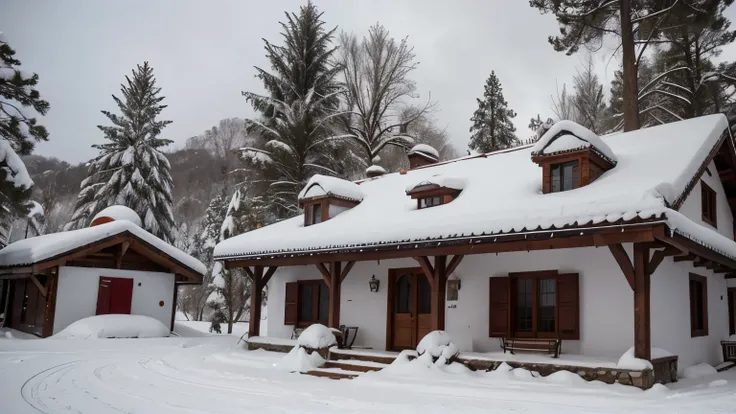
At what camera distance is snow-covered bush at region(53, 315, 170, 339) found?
1797 cm

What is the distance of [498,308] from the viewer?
40.9 ft

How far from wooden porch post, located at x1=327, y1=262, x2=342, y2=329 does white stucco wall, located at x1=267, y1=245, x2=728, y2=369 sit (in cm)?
111

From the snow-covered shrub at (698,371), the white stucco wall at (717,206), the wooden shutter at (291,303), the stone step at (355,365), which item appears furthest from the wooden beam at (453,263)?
the wooden shutter at (291,303)

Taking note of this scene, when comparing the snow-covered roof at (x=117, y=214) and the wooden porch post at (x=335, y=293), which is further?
the snow-covered roof at (x=117, y=214)

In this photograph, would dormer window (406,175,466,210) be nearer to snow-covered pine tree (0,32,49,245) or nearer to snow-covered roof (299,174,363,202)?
snow-covered roof (299,174,363,202)

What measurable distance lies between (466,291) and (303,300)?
18.0ft

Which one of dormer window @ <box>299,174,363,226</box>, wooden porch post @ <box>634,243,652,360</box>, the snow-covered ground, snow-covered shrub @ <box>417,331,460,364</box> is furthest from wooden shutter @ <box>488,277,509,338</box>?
dormer window @ <box>299,174,363,226</box>

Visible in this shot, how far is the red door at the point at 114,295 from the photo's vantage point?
19.9m

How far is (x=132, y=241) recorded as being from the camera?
20281 millimetres

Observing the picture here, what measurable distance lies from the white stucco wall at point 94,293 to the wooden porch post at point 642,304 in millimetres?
16743

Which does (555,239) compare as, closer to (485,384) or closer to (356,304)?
(485,384)

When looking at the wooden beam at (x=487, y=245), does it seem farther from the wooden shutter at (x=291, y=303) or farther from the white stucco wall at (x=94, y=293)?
the white stucco wall at (x=94, y=293)

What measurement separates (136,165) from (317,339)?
22.5m

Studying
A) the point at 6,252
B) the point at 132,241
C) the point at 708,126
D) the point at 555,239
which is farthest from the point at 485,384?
the point at 6,252
